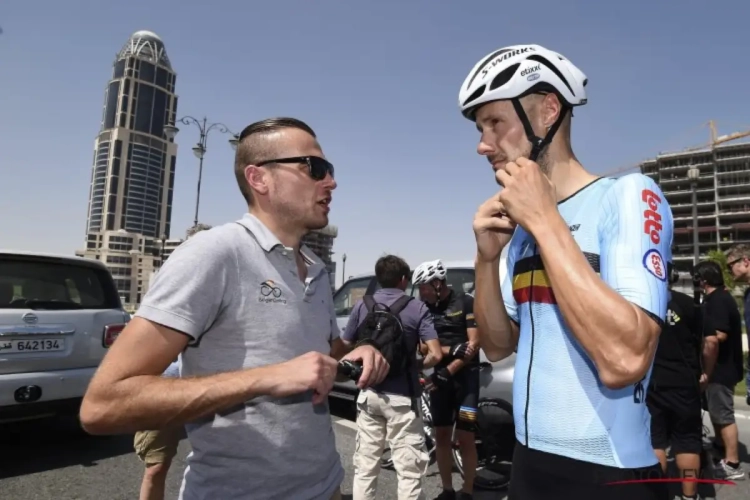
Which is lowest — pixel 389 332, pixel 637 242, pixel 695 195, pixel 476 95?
pixel 389 332

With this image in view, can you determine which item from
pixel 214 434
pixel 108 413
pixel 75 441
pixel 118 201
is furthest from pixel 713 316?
pixel 118 201

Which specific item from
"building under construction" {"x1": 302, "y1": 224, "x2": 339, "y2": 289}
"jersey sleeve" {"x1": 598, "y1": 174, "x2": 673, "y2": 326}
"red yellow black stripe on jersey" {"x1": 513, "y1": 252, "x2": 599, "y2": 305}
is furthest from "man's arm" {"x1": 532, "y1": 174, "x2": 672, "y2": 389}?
"building under construction" {"x1": 302, "y1": 224, "x2": 339, "y2": 289}

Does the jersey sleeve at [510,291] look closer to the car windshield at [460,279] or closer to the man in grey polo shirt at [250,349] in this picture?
the man in grey polo shirt at [250,349]

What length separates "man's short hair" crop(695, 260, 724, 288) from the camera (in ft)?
18.9

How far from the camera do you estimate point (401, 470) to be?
426cm

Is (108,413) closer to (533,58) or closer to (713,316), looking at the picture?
(533,58)

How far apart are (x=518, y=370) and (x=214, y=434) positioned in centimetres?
114

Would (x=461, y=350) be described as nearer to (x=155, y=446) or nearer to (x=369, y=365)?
(x=155, y=446)

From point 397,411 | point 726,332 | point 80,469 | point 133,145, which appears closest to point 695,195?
point 726,332

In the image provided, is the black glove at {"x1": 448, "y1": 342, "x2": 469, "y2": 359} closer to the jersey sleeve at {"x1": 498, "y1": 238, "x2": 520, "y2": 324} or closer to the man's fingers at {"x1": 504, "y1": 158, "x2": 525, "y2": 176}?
the jersey sleeve at {"x1": 498, "y1": 238, "x2": 520, "y2": 324}

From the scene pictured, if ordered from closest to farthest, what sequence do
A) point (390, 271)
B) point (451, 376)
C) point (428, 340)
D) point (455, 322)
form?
point (428, 340) → point (390, 271) → point (451, 376) → point (455, 322)

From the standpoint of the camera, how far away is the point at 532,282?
1.78 m

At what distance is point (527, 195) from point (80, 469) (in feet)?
18.8

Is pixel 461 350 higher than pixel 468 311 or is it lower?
lower
